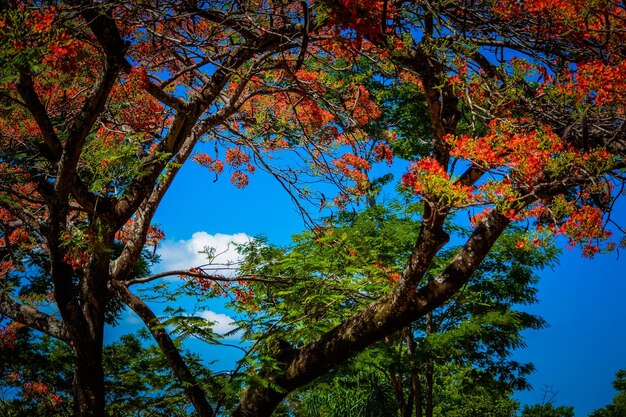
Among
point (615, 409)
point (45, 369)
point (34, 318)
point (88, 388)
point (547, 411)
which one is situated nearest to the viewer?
point (88, 388)

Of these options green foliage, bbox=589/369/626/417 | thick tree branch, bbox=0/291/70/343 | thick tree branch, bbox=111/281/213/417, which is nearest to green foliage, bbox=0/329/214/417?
thick tree branch, bbox=0/291/70/343

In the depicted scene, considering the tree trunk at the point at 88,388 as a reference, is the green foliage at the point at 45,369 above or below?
above

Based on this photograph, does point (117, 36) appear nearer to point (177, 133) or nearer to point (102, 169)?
point (102, 169)

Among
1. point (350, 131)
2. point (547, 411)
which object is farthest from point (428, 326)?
point (350, 131)

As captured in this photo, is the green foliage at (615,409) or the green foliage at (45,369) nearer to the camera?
the green foliage at (45,369)

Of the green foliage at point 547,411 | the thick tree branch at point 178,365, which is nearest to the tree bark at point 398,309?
the thick tree branch at point 178,365

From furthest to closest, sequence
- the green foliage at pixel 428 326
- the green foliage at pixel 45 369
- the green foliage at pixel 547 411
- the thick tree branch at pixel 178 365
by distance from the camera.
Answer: the green foliage at pixel 547 411, the green foliage at pixel 45 369, the green foliage at pixel 428 326, the thick tree branch at pixel 178 365

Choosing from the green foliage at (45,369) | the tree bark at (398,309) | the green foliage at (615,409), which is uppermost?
the green foliage at (45,369)

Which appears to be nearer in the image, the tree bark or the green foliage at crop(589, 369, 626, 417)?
the tree bark

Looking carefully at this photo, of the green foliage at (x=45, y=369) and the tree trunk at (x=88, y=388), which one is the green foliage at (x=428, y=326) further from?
the green foliage at (x=45, y=369)

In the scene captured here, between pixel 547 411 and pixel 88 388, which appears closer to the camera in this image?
pixel 88 388

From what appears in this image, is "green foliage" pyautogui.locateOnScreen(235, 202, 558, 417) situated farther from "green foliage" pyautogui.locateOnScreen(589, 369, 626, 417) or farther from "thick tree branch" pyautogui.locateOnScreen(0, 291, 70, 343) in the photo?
"green foliage" pyautogui.locateOnScreen(589, 369, 626, 417)

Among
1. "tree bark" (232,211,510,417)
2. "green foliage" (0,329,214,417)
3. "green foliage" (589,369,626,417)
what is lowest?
"tree bark" (232,211,510,417)

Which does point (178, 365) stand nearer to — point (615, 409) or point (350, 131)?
point (350, 131)
